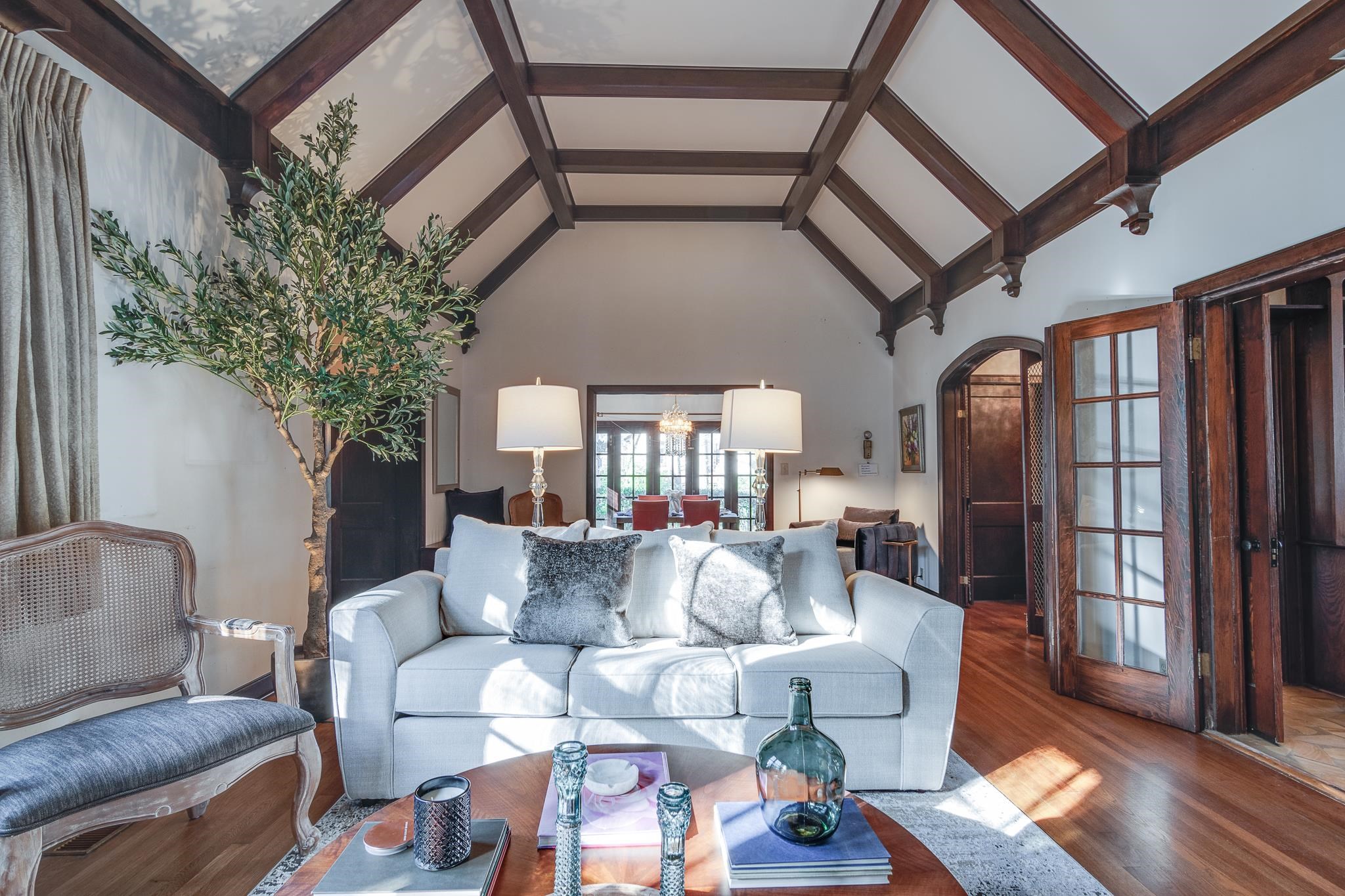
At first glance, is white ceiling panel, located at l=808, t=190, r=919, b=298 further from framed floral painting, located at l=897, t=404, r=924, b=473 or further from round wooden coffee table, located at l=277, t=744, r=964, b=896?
round wooden coffee table, located at l=277, t=744, r=964, b=896

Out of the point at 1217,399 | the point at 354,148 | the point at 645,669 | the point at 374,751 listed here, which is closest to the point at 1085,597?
the point at 1217,399

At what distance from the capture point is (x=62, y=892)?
184cm

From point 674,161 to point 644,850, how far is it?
16.9 ft

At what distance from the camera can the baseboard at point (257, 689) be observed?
3.28m

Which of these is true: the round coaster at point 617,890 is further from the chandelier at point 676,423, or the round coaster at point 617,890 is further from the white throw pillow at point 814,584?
the chandelier at point 676,423

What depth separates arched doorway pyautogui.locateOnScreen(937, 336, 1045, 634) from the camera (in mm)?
5828

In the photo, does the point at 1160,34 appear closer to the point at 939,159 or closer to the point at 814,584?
the point at 939,159

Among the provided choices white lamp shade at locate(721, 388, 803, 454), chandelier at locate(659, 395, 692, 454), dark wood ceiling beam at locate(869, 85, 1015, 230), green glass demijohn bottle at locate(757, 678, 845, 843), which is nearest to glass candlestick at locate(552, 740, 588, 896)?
green glass demijohn bottle at locate(757, 678, 845, 843)

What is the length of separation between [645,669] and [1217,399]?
279 centimetres

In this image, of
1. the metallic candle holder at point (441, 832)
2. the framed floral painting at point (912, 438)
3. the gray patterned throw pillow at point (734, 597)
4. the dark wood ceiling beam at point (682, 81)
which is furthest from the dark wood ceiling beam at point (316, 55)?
the framed floral painting at point (912, 438)

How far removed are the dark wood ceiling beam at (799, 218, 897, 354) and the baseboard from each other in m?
5.81

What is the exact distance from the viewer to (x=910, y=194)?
5195mm

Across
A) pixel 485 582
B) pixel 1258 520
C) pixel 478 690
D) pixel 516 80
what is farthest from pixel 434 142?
pixel 1258 520

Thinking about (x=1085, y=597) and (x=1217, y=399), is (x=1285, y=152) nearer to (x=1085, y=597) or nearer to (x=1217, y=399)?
(x=1217, y=399)
